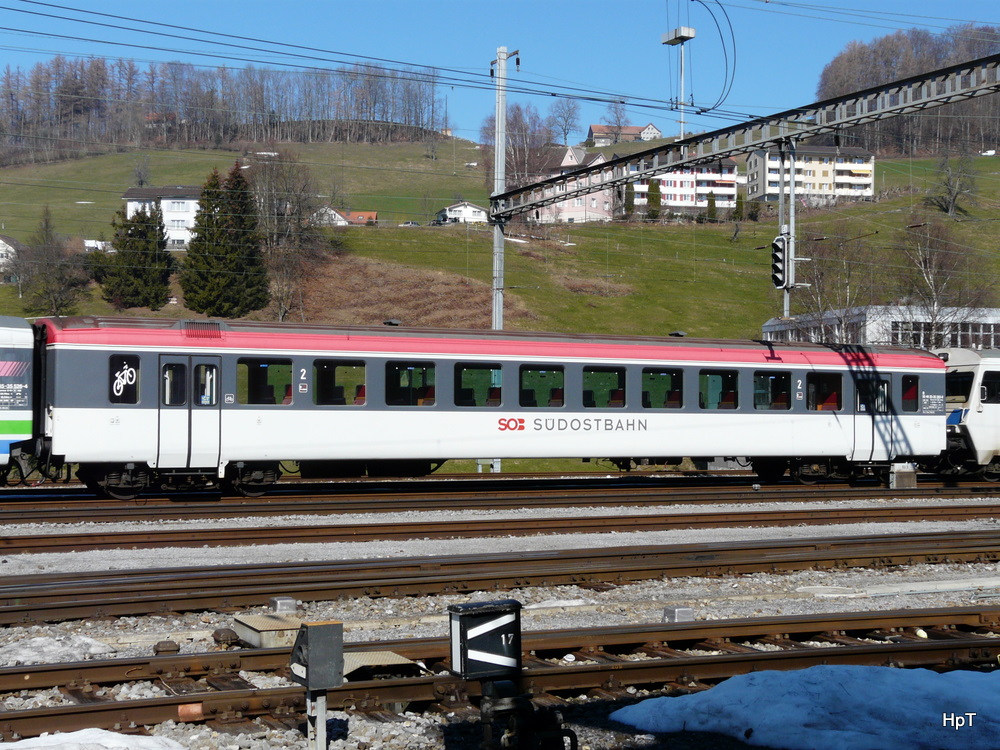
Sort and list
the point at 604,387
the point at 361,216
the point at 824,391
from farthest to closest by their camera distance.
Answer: the point at 361,216
the point at 824,391
the point at 604,387

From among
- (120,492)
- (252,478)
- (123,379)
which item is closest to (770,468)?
(252,478)

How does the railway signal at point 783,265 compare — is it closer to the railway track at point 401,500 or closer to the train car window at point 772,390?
the train car window at point 772,390

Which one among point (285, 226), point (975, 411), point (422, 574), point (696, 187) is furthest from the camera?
point (696, 187)

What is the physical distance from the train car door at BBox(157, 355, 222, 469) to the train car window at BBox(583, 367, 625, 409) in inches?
290

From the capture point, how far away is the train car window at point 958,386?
24.3 meters

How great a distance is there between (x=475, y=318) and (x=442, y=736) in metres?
60.4

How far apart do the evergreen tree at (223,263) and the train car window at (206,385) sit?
45.5 metres

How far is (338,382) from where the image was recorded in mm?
18766

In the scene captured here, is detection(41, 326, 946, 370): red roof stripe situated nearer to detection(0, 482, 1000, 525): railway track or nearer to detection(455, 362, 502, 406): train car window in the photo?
detection(455, 362, 502, 406): train car window

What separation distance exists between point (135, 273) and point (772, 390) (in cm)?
5165

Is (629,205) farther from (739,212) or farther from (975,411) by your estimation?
(975,411)

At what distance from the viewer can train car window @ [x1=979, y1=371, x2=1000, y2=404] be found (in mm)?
24094


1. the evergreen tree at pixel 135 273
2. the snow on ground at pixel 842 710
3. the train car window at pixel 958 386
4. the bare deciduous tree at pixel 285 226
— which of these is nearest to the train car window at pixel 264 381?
the snow on ground at pixel 842 710

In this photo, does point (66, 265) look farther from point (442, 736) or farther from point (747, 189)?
point (747, 189)
